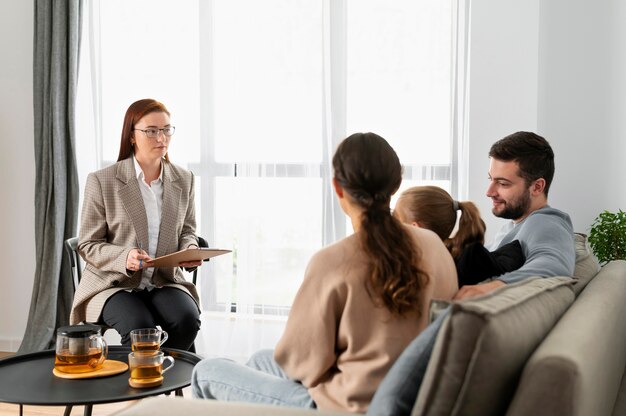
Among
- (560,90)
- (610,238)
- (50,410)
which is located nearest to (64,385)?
(50,410)

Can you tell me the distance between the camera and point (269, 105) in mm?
4348

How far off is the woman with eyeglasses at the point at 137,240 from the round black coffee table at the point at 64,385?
561 millimetres

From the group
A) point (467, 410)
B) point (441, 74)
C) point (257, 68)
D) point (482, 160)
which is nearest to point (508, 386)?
point (467, 410)

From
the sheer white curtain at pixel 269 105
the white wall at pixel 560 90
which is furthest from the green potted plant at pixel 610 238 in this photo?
the sheer white curtain at pixel 269 105

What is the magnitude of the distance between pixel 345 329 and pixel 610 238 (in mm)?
2287

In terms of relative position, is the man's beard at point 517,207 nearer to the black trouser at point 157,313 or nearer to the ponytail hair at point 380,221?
the ponytail hair at point 380,221

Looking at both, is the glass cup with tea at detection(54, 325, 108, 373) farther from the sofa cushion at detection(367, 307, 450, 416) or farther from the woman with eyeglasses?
the sofa cushion at detection(367, 307, 450, 416)

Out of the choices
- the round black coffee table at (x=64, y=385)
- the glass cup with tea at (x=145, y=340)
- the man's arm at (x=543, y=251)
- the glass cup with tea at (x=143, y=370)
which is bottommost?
the round black coffee table at (x=64, y=385)

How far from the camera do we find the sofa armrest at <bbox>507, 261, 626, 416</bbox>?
1.17m

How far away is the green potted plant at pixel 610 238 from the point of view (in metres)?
3.46

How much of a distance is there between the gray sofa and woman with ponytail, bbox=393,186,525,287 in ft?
1.62

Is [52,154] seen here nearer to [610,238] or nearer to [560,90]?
[560,90]

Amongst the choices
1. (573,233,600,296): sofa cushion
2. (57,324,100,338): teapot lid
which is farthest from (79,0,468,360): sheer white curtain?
(57,324,100,338): teapot lid

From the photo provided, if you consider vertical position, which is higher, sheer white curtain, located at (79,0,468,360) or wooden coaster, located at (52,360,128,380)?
sheer white curtain, located at (79,0,468,360)
